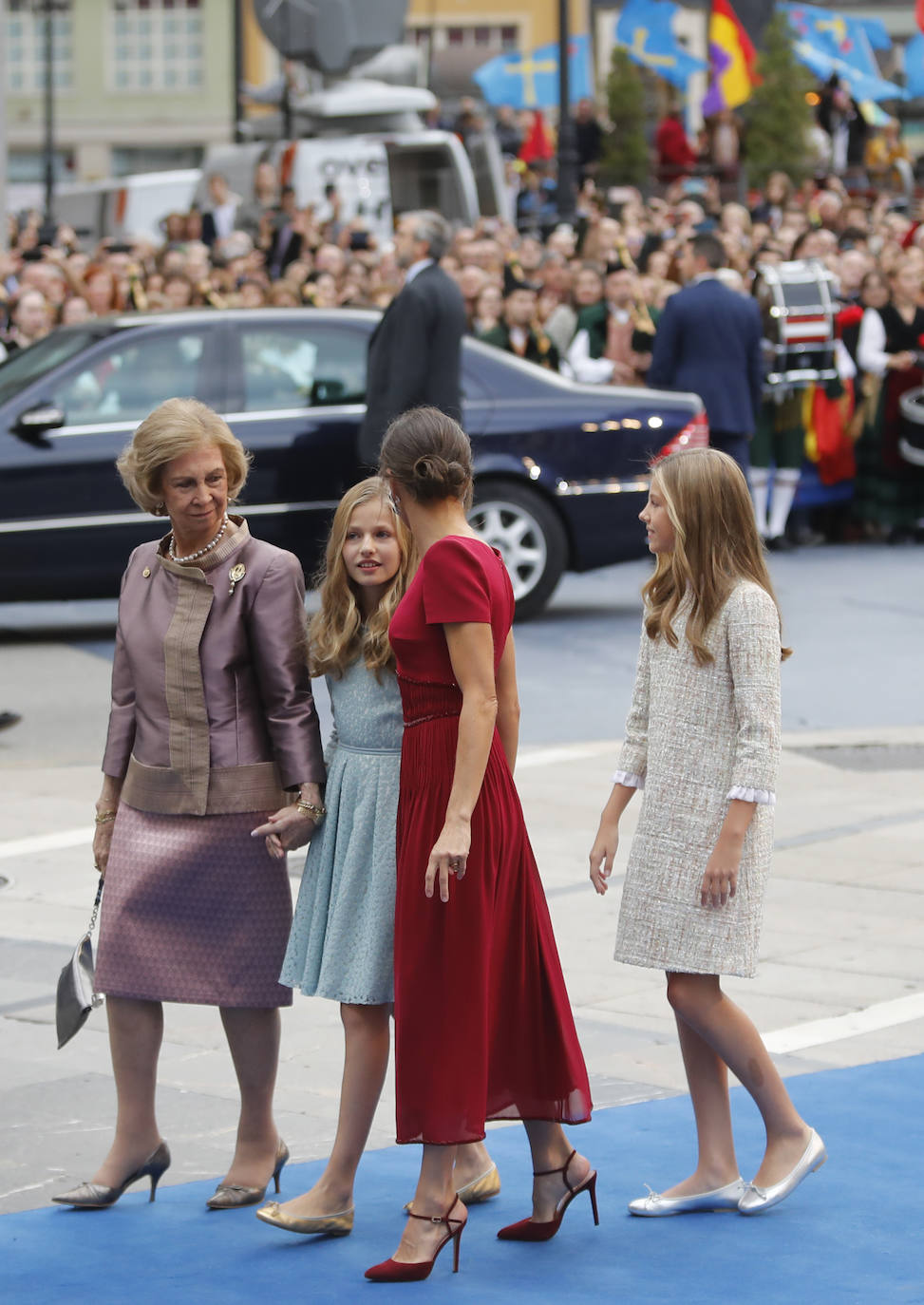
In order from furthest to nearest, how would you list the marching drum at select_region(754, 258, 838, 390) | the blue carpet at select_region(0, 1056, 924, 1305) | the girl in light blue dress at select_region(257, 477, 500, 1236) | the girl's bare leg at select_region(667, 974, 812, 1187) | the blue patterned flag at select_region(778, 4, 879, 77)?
the blue patterned flag at select_region(778, 4, 879, 77), the marching drum at select_region(754, 258, 838, 390), the girl's bare leg at select_region(667, 974, 812, 1187), the girl in light blue dress at select_region(257, 477, 500, 1236), the blue carpet at select_region(0, 1056, 924, 1305)

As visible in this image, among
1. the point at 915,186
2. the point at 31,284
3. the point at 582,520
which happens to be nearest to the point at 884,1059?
the point at 582,520

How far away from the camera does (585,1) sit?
65250 mm

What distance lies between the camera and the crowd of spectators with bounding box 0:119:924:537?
48.3ft

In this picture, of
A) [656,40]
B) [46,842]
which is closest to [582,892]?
[46,842]

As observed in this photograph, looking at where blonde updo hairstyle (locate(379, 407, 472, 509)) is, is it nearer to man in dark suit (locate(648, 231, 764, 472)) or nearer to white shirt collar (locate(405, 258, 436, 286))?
white shirt collar (locate(405, 258, 436, 286))

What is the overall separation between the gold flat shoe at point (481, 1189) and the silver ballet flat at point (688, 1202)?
0.93 ft

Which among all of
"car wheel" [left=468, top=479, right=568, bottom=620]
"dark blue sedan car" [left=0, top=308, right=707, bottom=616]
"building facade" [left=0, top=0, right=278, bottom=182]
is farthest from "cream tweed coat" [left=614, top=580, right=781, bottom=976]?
"building facade" [left=0, top=0, right=278, bottom=182]

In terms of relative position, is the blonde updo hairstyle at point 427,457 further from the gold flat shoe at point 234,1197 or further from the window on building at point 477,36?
the window on building at point 477,36

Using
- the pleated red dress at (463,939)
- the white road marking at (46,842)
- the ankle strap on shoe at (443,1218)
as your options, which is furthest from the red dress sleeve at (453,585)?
the white road marking at (46,842)

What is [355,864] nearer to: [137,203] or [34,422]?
[34,422]

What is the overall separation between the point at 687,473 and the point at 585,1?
63.6 meters

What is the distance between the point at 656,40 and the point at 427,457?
3419 centimetres

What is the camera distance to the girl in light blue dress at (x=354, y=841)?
4.30 meters

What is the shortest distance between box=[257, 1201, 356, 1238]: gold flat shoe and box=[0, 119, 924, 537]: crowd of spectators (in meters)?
8.36
